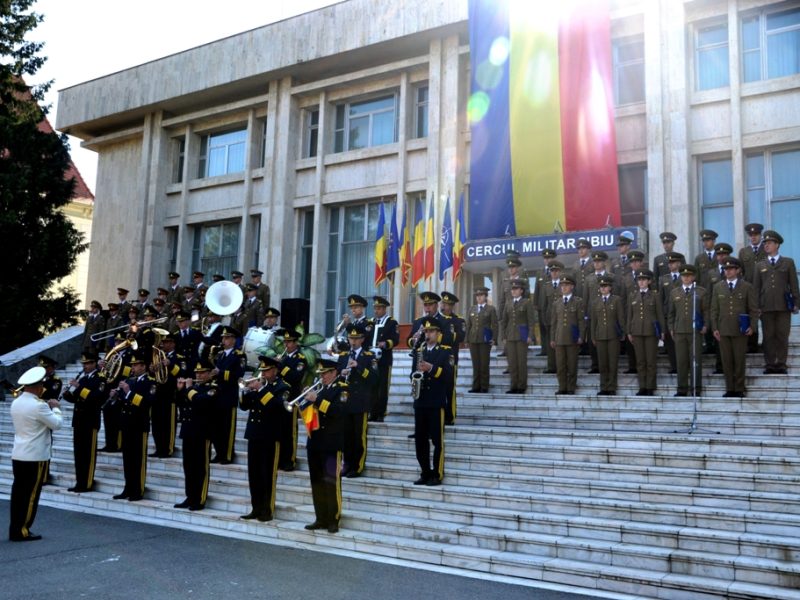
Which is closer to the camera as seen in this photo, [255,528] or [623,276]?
[255,528]

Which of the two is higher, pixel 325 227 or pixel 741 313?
pixel 325 227

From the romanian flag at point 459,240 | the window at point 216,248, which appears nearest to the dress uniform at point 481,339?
the romanian flag at point 459,240

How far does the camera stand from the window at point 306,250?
20953mm

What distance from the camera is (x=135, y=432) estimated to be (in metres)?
10.7

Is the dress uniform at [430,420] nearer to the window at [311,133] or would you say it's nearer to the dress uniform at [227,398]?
the dress uniform at [227,398]

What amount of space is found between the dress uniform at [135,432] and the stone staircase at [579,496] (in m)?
0.24

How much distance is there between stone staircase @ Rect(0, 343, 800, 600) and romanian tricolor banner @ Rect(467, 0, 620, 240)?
504 centimetres

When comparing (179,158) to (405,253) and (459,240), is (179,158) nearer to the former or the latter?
(405,253)

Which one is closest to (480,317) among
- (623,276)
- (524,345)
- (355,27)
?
(524,345)

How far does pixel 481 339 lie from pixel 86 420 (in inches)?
231

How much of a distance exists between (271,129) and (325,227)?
3214 millimetres

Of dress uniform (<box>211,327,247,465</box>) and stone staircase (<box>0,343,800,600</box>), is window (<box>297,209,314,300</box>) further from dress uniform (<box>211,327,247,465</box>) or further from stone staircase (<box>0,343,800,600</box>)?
dress uniform (<box>211,327,247,465</box>)

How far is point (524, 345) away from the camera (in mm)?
11805

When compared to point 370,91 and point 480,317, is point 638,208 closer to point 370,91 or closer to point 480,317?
point 480,317
